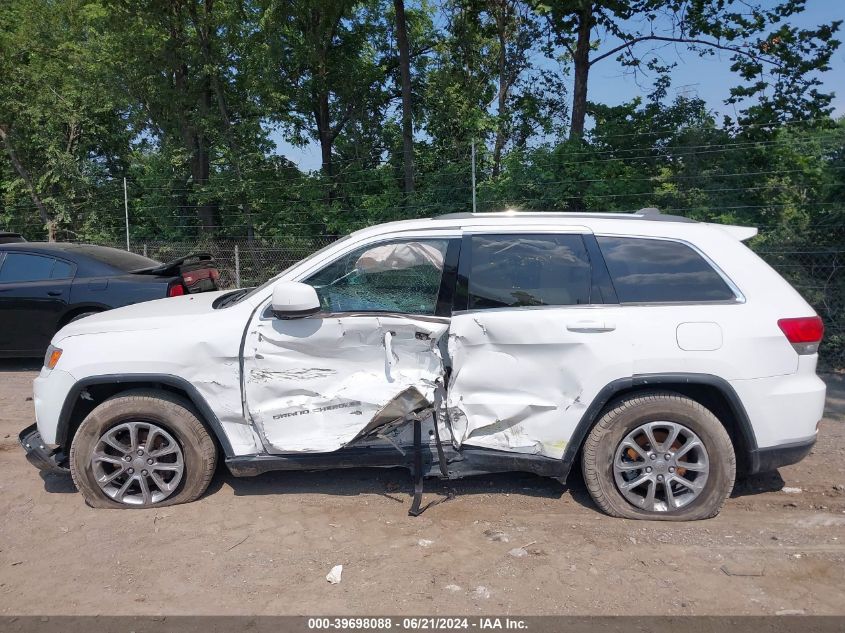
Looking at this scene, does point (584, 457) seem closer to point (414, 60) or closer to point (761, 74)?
point (761, 74)

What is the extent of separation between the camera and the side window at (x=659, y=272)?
4.12 m

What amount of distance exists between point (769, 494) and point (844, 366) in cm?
401

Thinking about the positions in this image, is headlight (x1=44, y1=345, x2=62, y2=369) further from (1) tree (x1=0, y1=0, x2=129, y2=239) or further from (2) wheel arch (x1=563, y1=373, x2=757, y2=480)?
(1) tree (x1=0, y1=0, x2=129, y2=239)

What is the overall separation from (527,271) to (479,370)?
686 mm

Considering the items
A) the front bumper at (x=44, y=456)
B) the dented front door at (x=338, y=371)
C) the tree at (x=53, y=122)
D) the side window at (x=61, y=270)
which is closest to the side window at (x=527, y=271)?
the dented front door at (x=338, y=371)

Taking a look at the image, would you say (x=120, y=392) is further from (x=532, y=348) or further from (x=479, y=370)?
(x=532, y=348)

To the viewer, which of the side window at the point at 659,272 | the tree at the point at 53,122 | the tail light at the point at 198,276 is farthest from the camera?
the tree at the point at 53,122

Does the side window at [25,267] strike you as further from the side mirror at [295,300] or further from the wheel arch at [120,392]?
the side mirror at [295,300]

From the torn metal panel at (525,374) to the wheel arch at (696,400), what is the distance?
61 mm

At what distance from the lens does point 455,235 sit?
433cm

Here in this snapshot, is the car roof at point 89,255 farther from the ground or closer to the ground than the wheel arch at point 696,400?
farther from the ground

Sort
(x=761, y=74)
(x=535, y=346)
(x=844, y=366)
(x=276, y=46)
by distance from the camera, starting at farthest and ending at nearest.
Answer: (x=276, y=46) → (x=761, y=74) → (x=844, y=366) → (x=535, y=346)

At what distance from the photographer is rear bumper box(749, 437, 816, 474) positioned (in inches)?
159

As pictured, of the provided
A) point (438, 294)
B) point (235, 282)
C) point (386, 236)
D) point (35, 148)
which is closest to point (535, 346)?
point (438, 294)
